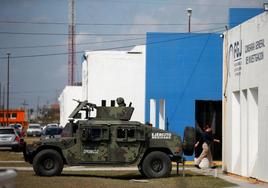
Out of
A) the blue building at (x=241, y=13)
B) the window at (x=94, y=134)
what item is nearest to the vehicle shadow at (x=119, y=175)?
the window at (x=94, y=134)

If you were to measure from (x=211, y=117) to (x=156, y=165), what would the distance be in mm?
13127

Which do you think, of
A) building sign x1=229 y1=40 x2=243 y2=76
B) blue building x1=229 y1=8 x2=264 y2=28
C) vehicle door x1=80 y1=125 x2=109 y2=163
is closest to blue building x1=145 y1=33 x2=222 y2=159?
blue building x1=229 y1=8 x2=264 y2=28

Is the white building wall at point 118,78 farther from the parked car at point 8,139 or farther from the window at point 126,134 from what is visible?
the window at point 126,134

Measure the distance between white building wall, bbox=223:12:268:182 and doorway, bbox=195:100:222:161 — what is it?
997 cm

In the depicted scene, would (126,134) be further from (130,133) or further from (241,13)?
(241,13)

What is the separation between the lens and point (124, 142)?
1950cm

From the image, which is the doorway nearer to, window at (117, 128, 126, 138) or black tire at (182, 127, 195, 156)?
black tire at (182, 127, 195, 156)

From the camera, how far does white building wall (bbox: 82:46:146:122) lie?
123 ft

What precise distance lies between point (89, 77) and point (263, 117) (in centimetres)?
2133

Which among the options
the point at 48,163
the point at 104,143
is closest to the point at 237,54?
the point at 104,143

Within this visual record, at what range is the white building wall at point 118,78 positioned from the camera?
1478 inches

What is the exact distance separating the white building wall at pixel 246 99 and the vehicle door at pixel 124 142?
330cm

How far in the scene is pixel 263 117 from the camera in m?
17.6

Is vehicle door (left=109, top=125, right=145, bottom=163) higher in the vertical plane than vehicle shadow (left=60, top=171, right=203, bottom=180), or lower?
higher
